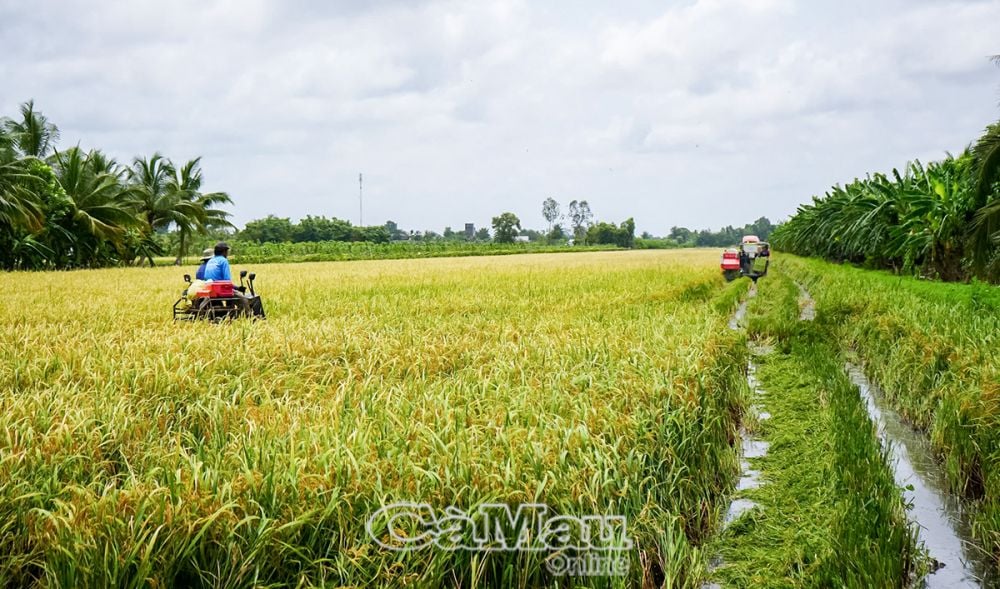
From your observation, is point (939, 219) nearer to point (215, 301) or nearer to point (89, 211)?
point (215, 301)

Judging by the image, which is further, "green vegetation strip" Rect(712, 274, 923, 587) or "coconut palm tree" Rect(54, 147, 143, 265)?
"coconut palm tree" Rect(54, 147, 143, 265)

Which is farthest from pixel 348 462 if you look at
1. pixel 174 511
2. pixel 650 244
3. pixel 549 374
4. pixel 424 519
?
pixel 650 244

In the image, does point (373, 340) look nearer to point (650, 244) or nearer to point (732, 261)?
point (732, 261)

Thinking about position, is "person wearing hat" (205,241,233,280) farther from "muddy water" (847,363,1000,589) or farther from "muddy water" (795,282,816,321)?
"muddy water" (795,282,816,321)

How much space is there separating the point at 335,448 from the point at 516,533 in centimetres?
105

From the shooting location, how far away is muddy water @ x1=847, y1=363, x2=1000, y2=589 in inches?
135

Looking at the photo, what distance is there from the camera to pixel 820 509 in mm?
4012

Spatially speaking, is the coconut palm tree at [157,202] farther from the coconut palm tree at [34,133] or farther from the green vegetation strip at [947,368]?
the green vegetation strip at [947,368]

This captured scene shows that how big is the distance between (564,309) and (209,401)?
704cm

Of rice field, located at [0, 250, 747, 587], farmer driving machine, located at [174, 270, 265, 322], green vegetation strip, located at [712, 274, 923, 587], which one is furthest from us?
farmer driving machine, located at [174, 270, 265, 322]

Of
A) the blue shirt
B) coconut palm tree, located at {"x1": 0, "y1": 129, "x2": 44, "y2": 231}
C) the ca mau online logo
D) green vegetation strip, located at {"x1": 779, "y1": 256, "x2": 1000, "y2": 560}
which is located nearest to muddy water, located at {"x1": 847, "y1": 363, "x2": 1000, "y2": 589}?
green vegetation strip, located at {"x1": 779, "y1": 256, "x2": 1000, "y2": 560}

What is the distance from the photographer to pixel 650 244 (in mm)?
106125

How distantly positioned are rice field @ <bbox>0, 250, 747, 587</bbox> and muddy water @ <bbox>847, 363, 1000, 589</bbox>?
1.16 m

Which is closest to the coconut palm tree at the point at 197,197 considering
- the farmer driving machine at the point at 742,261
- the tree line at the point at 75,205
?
the tree line at the point at 75,205
